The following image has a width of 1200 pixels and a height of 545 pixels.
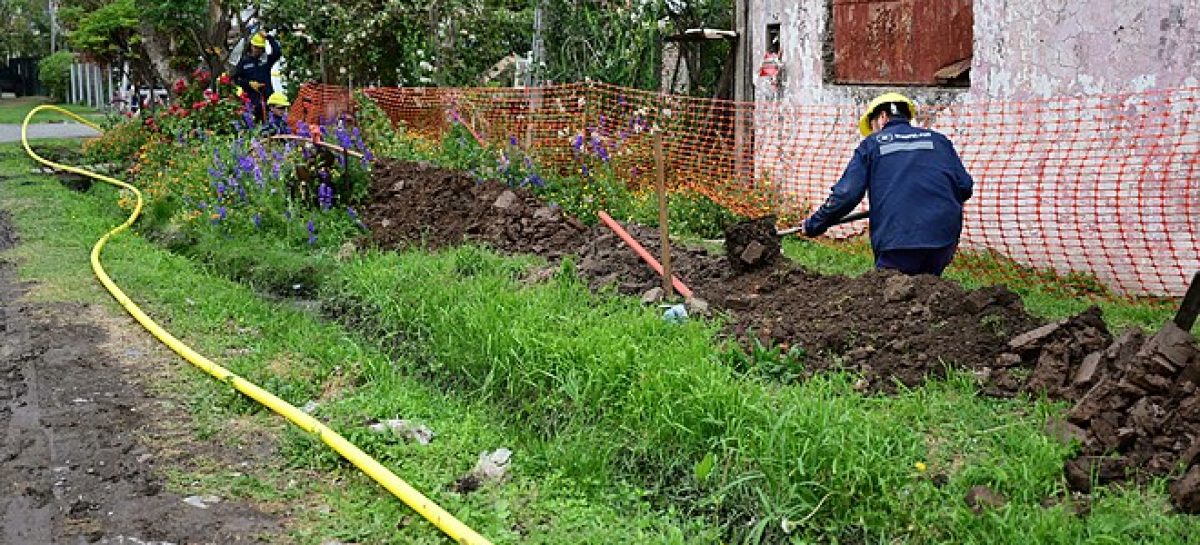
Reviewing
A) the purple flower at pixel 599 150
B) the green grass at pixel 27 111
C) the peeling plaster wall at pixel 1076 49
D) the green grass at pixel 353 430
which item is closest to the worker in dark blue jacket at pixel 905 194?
the peeling plaster wall at pixel 1076 49

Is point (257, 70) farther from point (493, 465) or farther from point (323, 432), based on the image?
point (493, 465)

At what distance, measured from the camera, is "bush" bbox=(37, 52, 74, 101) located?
38531 millimetres

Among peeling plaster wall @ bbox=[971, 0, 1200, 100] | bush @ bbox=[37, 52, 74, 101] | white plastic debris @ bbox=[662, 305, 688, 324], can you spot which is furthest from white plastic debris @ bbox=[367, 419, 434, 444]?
bush @ bbox=[37, 52, 74, 101]

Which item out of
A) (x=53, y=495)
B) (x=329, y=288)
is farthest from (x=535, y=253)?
(x=53, y=495)

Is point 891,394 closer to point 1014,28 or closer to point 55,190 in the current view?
point 1014,28

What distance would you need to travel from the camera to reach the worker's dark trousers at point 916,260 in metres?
6.80

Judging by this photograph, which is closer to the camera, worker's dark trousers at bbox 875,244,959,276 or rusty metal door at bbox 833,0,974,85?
worker's dark trousers at bbox 875,244,959,276

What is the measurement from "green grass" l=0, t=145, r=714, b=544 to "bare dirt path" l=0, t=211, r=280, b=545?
24 centimetres

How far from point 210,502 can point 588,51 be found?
10026 mm

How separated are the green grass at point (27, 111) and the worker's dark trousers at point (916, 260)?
25.5 metres

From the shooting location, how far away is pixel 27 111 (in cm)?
3291

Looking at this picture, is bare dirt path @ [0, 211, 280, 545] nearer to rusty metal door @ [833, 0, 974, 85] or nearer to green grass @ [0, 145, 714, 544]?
green grass @ [0, 145, 714, 544]

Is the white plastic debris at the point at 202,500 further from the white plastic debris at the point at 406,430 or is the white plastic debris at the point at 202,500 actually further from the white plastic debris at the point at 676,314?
the white plastic debris at the point at 676,314

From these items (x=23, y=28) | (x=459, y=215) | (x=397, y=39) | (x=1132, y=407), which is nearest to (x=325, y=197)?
(x=459, y=215)
